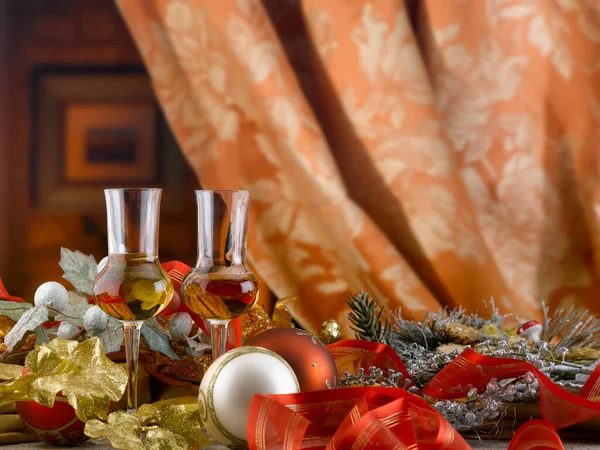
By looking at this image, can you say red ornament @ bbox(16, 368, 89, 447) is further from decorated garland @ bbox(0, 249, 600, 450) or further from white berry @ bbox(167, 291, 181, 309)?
white berry @ bbox(167, 291, 181, 309)

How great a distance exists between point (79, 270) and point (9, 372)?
5.4 inches

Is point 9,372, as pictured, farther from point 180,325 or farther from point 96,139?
point 96,139

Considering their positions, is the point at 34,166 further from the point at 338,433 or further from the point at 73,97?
the point at 338,433

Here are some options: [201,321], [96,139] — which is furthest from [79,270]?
[96,139]

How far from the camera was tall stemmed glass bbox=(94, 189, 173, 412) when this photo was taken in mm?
668

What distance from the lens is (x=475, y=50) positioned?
66.7 inches

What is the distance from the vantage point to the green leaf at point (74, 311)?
80 cm

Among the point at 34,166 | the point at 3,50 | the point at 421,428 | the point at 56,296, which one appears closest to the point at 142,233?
the point at 56,296

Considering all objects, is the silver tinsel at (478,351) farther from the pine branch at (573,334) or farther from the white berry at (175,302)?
the white berry at (175,302)

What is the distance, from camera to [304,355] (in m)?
0.74

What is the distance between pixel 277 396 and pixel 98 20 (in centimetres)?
136

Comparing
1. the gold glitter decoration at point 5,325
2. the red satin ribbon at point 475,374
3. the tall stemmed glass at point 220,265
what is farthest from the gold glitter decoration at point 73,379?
the red satin ribbon at point 475,374

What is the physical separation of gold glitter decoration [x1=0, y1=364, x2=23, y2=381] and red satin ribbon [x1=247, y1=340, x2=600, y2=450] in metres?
0.28

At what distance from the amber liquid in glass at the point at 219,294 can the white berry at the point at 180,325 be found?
142mm
